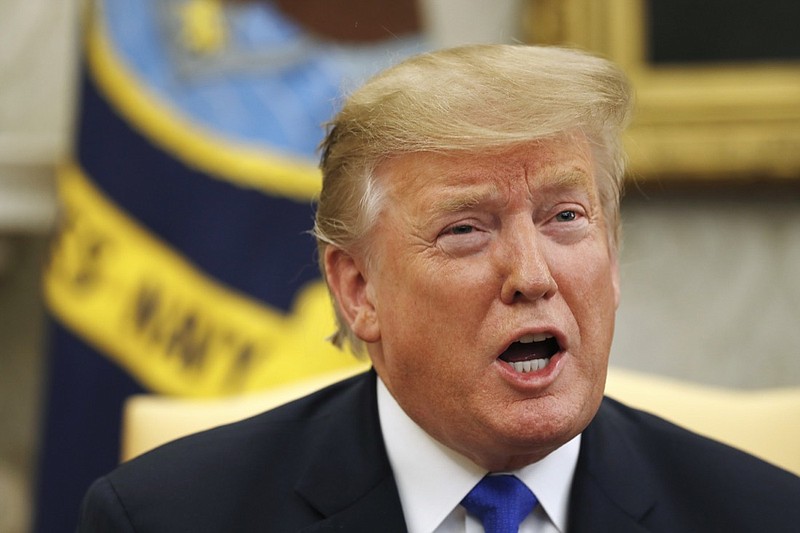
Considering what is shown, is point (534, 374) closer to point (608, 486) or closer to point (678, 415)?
point (608, 486)

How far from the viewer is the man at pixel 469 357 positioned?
4.58 feet

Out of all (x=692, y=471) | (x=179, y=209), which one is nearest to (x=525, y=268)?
(x=692, y=471)

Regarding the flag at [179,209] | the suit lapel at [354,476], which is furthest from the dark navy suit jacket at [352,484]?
the flag at [179,209]

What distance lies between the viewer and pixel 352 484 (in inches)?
61.8

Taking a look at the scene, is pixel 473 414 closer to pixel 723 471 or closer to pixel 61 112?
pixel 723 471

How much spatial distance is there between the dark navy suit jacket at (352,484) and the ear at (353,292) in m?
0.14

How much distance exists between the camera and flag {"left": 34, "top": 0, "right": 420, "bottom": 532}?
317cm

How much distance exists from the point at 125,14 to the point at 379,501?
7.13ft

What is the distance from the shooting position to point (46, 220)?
3.72 m

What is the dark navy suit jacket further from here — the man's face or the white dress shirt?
the man's face

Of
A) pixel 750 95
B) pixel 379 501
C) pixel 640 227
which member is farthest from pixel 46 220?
pixel 379 501

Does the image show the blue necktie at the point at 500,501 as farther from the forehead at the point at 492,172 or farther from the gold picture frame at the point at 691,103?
the gold picture frame at the point at 691,103

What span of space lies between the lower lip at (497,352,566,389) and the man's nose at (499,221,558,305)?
81 mm

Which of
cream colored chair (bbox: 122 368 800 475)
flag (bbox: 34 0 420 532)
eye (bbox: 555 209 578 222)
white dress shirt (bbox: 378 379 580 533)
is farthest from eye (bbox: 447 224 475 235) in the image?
flag (bbox: 34 0 420 532)
